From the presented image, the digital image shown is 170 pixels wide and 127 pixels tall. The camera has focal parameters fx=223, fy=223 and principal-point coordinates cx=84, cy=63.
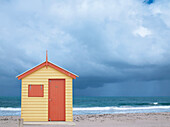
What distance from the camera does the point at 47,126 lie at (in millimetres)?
11211

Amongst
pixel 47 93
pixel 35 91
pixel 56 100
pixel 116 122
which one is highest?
pixel 35 91

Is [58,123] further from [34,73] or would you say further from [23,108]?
[34,73]

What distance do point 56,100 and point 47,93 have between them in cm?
63

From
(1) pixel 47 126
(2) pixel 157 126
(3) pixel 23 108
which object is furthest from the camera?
(2) pixel 157 126

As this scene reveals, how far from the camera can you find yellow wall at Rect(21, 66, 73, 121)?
12.1 meters

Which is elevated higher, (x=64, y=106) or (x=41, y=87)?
(x=41, y=87)

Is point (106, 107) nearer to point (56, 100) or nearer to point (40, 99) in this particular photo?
point (56, 100)

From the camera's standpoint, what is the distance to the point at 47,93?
40.2 ft

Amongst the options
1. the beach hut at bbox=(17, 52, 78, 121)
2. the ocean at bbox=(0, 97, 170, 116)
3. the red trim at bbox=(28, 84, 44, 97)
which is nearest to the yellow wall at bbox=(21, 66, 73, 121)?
the beach hut at bbox=(17, 52, 78, 121)

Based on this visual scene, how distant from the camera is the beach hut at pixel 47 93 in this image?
1213 cm

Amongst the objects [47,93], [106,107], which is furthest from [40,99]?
[106,107]

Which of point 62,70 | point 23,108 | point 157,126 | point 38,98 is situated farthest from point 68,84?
point 157,126

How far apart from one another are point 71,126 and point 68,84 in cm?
223

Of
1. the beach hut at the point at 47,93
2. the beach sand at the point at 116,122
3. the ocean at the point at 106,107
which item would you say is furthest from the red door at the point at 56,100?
the ocean at the point at 106,107
